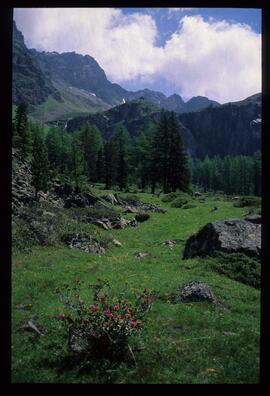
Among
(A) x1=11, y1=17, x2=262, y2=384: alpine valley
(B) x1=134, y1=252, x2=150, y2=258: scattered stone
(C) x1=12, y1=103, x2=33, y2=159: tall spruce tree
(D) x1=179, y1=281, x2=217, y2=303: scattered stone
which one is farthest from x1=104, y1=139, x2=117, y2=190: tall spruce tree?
(D) x1=179, y1=281, x2=217, y2=303: scattered stone

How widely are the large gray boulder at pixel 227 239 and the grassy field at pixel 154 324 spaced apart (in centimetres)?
127

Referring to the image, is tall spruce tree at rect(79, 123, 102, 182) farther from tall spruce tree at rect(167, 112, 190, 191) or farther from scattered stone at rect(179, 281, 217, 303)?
scattered stone at rect(179, 281, 217, 303)

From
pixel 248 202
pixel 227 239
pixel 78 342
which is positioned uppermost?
pixel 248 202

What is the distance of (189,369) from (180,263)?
1425 cm

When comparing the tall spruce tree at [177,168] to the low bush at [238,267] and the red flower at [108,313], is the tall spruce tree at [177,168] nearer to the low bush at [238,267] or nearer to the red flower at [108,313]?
Answer: the low bush at [238,267]

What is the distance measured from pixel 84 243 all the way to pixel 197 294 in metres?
14.2

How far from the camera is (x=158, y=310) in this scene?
54.5 ft

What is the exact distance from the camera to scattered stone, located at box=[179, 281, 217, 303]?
58.5 feet

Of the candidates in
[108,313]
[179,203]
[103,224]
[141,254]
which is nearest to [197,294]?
[108,313]

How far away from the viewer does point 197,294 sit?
1803cm

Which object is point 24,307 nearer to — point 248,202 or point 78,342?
point 78,342

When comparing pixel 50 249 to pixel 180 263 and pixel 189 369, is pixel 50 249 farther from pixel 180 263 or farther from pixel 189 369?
pixel 189 369

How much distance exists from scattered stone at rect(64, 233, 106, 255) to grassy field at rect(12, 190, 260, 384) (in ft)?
3.85
